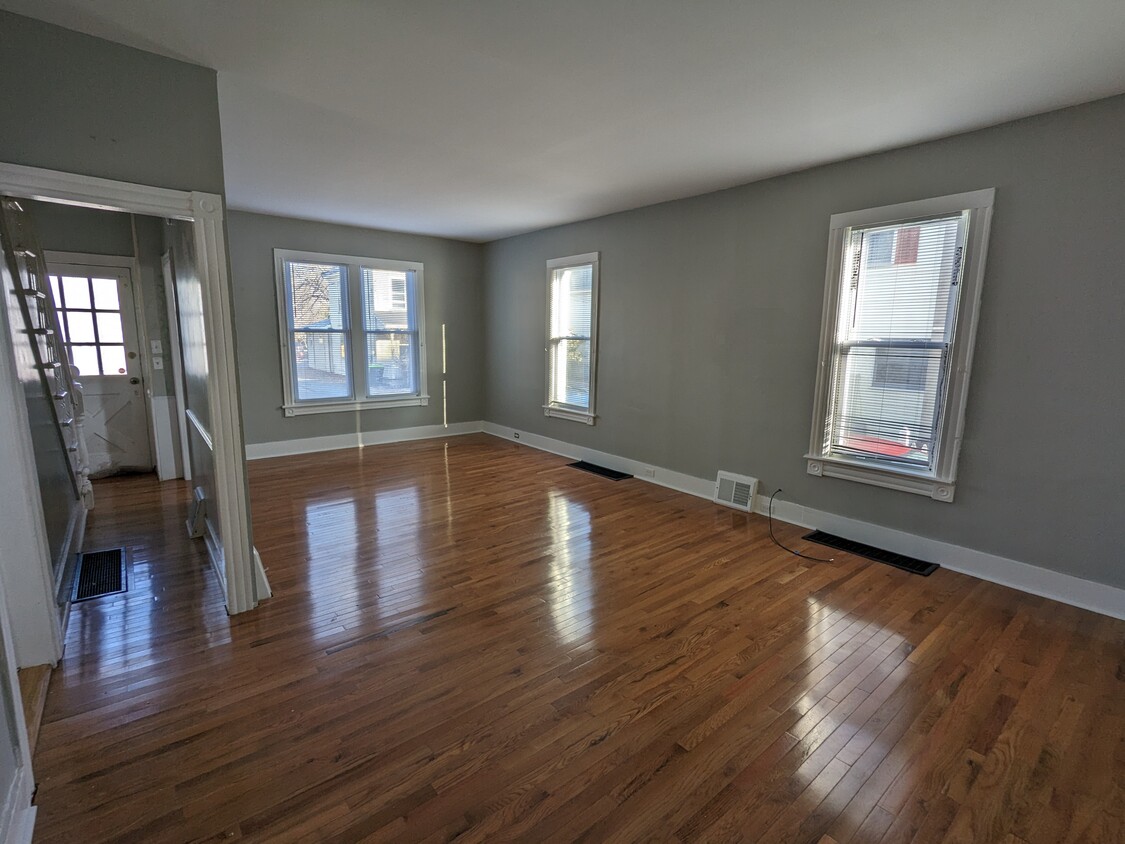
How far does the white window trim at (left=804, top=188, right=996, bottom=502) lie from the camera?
2930 mm

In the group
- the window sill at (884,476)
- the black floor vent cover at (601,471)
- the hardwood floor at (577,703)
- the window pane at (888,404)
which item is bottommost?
the hardwood floor at (577,703)

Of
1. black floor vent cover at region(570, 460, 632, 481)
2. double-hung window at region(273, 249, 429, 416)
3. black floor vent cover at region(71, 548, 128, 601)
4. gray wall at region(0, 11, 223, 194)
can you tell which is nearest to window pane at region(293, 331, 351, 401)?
double-hung window at region(273, 249, 429, 416)

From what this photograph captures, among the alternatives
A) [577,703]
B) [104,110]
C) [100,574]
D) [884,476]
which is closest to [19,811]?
[577,703]

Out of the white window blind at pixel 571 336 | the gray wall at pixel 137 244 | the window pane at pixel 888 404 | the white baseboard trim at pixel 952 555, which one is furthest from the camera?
the white window blind at pixel 571 336

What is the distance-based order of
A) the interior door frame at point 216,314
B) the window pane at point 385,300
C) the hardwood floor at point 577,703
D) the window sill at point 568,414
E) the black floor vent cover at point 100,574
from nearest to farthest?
the hardwood floor at point 577,703 → the interior door frame at point 216,314 → the black floor vent cover at point 100,574 → the window sill at point 568,414 → the window pane at point 385,300

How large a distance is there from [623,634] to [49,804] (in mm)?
2071

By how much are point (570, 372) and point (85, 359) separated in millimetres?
4691

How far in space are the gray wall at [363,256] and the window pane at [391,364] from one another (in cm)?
22

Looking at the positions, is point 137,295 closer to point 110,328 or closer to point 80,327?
point 110,328

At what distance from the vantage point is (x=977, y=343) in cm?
297

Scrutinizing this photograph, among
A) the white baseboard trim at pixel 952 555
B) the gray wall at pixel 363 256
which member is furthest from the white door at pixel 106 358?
the white baseboard trim at pixel 952 555

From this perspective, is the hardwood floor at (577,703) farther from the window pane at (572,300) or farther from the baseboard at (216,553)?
the window pane at (572,300)

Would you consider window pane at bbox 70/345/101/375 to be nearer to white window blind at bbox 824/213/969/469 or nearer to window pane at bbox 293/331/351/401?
window pane at bbox 293/331/351/401

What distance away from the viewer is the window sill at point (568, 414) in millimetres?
5664
